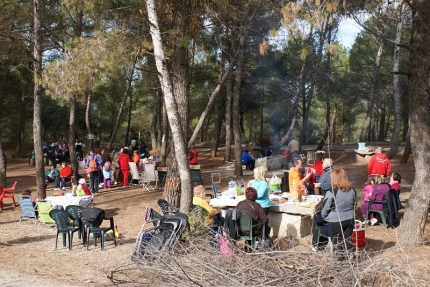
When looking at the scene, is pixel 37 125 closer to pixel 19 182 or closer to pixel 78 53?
pixel 78 53

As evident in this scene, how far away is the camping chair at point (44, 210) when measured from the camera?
408 inches

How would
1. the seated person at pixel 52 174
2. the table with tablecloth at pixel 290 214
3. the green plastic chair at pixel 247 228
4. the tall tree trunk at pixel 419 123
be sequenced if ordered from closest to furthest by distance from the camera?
the green plastic chair at pixel 247 228 < the tall tree trunk at pixel 419 123 < the table with tablecloth at pixel 290 214 < the seated person at pixel 52 174

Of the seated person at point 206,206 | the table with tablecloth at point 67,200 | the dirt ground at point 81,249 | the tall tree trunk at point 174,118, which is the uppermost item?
the tall tree trunk at point 174,118

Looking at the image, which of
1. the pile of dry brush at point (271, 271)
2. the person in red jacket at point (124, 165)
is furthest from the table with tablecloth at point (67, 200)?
the pile of dry brush at point (271, 271)

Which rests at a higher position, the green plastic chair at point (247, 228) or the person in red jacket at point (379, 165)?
the person in red jacket at point (379, 165)

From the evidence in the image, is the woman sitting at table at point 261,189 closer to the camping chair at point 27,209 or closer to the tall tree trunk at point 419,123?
the tall tree trunk at point 419,123

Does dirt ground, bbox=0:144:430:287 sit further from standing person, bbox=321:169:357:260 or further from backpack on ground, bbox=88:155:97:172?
backpack on ground, bbox=88:155:97:172

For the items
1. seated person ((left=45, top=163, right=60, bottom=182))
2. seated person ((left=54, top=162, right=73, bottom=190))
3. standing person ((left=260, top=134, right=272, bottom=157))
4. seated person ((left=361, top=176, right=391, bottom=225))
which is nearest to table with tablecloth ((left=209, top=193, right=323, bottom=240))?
seated person ((left=361, top=176, right=391, bottom=225))

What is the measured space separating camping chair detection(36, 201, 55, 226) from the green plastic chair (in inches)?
199

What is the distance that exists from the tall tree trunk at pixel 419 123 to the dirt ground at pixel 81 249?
39 cm

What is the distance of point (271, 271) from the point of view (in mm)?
4266

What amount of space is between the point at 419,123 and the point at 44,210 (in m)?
7.59

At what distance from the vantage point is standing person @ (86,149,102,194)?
48.4 ft

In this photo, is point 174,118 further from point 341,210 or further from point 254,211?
point 341,210
